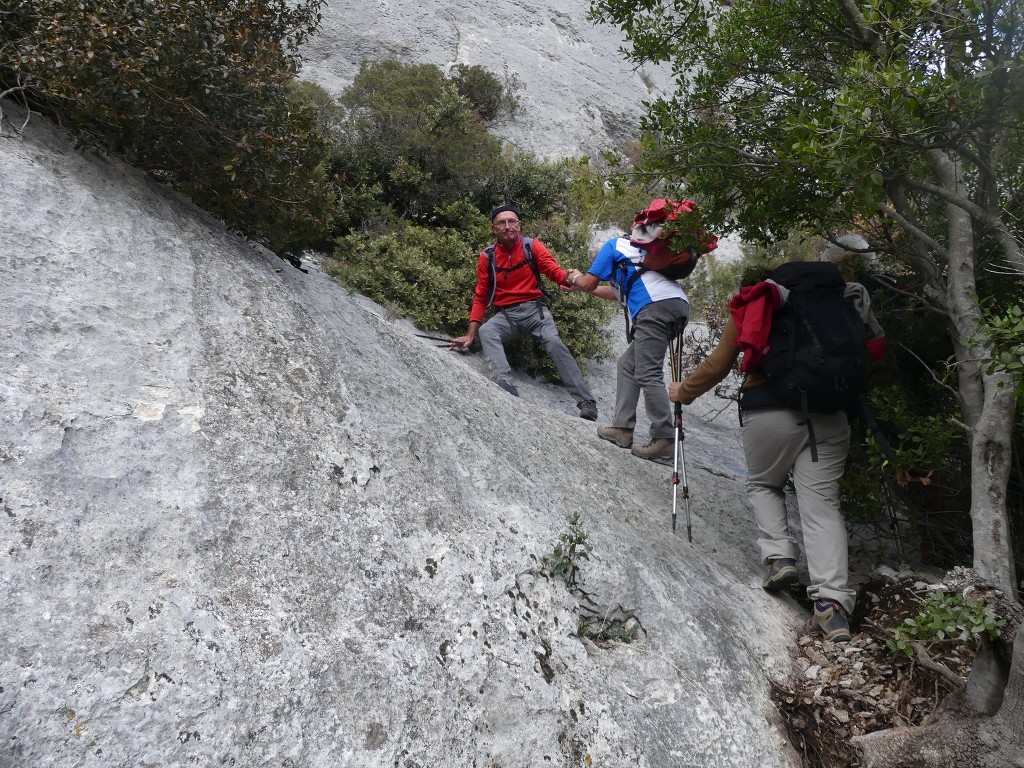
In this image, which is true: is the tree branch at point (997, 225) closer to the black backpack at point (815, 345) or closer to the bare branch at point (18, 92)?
the black backpack at point (815, 345)

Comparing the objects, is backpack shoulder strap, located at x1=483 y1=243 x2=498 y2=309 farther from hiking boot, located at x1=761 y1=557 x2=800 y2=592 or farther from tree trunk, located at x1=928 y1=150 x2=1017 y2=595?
tree trunk, located at x1=928 y1=150 x2=1017 y2=595

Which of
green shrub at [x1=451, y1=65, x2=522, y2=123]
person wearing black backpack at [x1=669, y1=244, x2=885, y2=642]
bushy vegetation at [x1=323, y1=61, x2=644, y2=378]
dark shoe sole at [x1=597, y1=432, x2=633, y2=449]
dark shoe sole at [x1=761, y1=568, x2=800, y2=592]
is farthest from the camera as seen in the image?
green shrub at [x1=451, y1=65, x2=522, y2=123]

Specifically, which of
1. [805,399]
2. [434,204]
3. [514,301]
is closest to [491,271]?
[514,301]

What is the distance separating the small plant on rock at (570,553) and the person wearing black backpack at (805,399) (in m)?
1.72

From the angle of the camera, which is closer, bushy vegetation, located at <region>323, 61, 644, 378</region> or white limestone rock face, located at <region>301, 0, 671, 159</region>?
bushy vegetation, located at <region>323, 61, 644, 378</region>

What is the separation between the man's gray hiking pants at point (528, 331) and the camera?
873cm

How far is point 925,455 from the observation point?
17.9 feet

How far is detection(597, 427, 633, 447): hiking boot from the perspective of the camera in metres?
7.48

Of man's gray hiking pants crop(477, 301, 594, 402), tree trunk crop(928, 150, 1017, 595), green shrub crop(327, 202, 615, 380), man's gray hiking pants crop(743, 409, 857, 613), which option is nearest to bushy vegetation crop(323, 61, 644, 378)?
green shrub crop(327, 202, 615, 380)

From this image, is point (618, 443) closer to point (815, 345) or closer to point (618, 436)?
point (618, 436)

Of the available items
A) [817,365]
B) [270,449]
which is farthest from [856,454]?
[270,449]

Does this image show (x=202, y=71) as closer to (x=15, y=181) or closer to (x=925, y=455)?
(x=15, y=181)

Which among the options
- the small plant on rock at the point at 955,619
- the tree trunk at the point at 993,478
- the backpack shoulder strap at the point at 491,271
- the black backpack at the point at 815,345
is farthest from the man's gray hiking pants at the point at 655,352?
the small plant on rock at the point at 955,619

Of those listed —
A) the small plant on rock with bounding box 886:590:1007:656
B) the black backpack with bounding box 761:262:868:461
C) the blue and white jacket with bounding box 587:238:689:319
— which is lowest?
the small plant on rock with bounding box 886:590:1007:656
